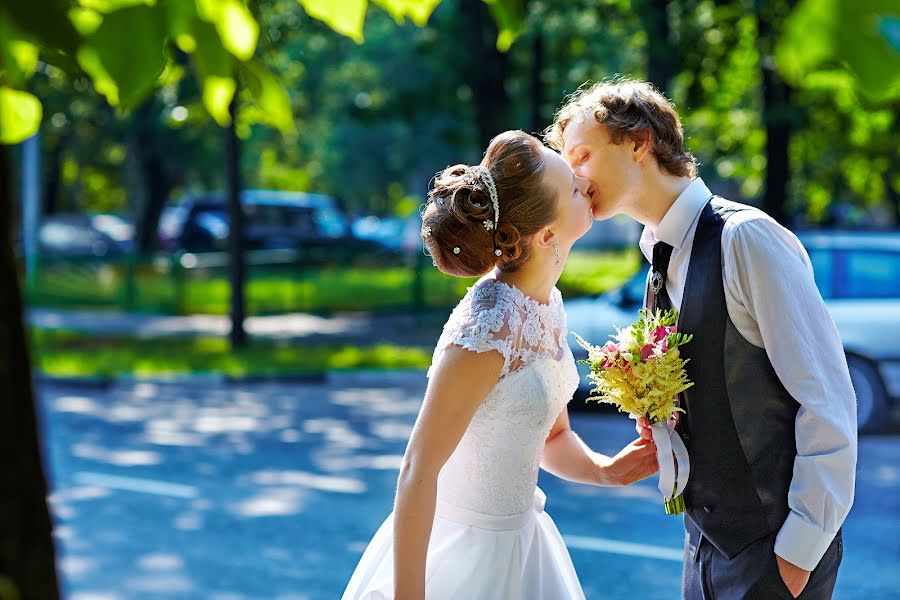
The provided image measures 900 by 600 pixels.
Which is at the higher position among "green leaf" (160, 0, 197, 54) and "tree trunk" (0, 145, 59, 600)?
"green leaf" (160, 0, 197, 54)

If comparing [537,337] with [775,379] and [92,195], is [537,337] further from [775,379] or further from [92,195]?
[92,195]

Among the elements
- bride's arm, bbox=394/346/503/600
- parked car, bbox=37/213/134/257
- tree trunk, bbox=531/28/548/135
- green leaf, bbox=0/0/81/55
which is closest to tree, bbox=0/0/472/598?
green leaf, bbox=0/0/81/55

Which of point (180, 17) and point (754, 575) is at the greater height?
point (180, 17)

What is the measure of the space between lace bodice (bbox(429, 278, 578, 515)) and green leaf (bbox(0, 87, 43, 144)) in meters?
1.31

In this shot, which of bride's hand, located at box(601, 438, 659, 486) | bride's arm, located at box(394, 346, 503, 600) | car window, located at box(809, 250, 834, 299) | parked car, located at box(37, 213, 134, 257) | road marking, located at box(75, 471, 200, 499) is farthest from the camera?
parked car, located at box(37, 213, 134, 257)

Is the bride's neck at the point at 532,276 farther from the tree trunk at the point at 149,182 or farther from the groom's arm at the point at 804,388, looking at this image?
the tree trunk at the point at 149,182

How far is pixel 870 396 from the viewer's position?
35.7ft

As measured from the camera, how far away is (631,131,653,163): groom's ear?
324cm

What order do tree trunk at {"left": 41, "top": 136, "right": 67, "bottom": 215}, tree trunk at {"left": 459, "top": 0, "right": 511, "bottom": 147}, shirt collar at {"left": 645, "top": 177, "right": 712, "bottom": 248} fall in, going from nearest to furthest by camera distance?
shirt collar at {"left": 645, "top": 177, "right": 712, "bottom": 248} → tree trunk at {"left": 459, "top": 0, "right": 511, "bottom": 147} → tree trunk at {"left": 41, "top": 136, "right": 67, "bottom": 215}

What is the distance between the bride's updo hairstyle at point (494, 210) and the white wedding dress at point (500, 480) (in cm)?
12

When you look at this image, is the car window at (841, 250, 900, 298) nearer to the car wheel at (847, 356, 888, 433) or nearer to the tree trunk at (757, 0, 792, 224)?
the car wheel at (847, 356, 888, 433)

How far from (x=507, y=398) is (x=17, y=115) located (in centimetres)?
151

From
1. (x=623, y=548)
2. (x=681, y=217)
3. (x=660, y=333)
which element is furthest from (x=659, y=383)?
(x=623, y=548)

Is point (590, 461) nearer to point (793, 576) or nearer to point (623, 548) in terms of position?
point (793, 576)
